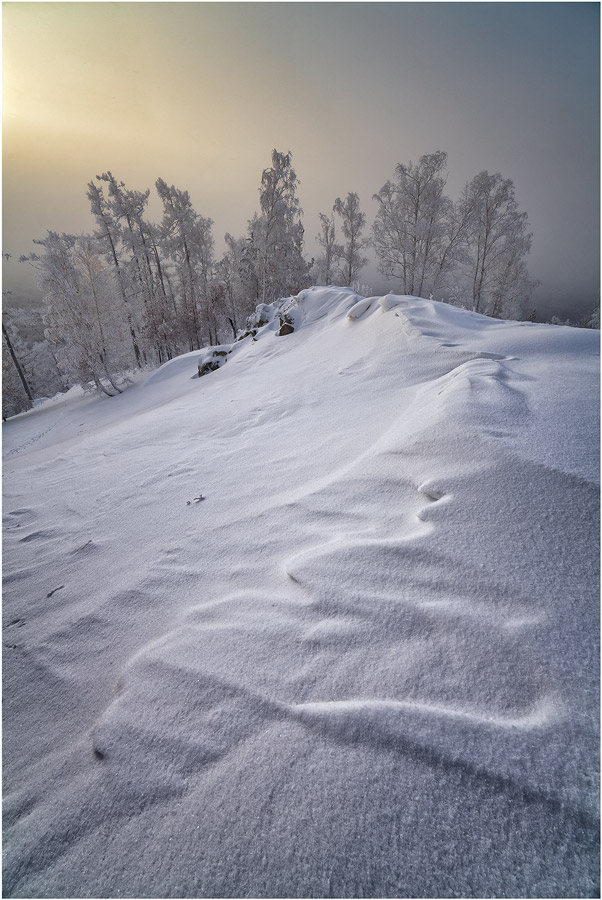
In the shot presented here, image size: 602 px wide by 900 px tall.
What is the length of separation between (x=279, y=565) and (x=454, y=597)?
30.9 inches

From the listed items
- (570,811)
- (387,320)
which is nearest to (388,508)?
(570,811)

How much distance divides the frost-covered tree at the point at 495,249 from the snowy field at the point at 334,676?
17533mm

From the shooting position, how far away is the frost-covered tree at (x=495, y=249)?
1502 cm

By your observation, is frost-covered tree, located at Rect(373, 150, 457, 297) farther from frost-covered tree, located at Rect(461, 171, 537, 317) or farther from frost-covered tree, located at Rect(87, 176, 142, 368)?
frost-covered tree, located at Rect(87, 176, 142, 368)

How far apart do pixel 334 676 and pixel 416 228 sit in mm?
17714

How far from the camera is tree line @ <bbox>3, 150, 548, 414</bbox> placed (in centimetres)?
1237

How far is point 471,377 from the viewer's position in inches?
107

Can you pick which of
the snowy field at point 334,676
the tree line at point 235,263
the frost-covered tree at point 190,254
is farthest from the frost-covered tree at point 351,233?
the snowy field at point 334,676

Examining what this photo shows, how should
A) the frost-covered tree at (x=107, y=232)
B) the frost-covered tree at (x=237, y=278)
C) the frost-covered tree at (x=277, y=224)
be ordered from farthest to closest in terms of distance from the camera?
the frost-covered tree at (x=237, y=278) → the frost-covered tree at (x=107, y=232) → the frost-covered tree at (x=277, y=224)

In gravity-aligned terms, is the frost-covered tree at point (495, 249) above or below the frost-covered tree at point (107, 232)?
below

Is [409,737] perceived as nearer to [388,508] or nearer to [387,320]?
[388,508]

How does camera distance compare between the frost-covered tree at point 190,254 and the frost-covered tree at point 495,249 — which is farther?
the frost-covered tree at point 190,254

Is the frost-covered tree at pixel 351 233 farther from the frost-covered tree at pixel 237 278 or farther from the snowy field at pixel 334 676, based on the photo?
the snowy field at pixel 334 676

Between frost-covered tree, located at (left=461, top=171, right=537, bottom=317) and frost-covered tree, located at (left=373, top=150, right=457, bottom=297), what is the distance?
1.56 metres
